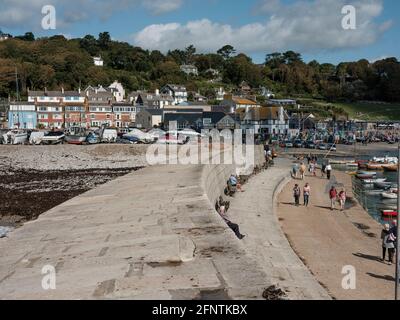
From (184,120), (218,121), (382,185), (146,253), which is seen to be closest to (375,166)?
(382,185)

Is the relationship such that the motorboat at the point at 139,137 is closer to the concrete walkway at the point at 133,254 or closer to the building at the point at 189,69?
the concrete walkway at the point at 133,254

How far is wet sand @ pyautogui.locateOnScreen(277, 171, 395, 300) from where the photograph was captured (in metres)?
14.2

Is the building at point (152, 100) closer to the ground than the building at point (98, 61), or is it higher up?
closer to the ground

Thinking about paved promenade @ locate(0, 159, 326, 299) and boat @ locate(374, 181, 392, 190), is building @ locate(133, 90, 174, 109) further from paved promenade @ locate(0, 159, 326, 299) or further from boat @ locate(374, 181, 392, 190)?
paved promenade @ locate(0, 159, 326, 299)

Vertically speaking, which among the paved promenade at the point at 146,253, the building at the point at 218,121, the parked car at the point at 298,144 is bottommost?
the parked car at the point at 298,144

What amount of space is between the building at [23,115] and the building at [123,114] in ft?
46.0

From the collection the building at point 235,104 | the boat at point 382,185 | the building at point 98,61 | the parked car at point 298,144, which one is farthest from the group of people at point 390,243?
the building at point 98,61

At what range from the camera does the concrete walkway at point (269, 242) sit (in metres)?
11.2

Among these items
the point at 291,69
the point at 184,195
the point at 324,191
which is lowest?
the point at 324,191
